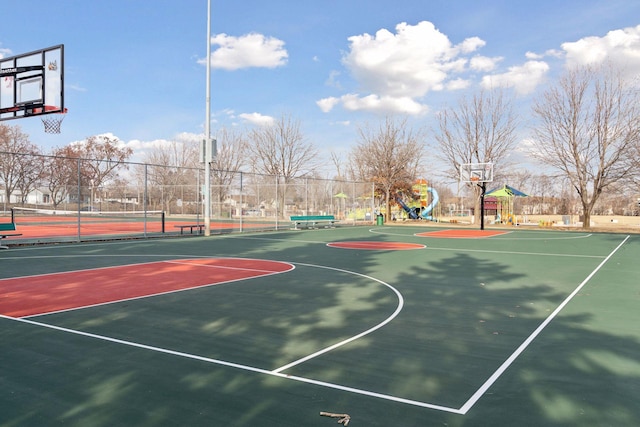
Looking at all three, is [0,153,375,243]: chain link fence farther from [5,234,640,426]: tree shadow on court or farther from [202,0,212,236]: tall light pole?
[5,234,640,426]: tree shadow on court

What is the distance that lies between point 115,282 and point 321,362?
6462mm

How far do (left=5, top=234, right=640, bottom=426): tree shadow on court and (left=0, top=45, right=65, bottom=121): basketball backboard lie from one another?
11.2m

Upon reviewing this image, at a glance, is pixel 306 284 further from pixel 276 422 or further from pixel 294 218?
pixel 294 218

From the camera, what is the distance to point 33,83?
1614cm

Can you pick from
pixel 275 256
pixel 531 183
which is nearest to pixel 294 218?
pixel 275 256

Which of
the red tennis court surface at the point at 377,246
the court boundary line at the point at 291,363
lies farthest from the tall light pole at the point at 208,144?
the court boundary line at the point at 291,363

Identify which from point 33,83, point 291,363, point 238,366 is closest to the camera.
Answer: point 238,366

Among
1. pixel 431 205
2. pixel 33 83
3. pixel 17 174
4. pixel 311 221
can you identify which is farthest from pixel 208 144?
pixel 431 205

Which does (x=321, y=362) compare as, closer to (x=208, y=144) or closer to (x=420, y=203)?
(x=208, y=144)

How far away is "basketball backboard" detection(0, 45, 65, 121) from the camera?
15.8m

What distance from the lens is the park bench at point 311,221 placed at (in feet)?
92.9

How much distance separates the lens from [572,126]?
31.3 metres

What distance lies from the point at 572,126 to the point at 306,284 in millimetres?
28633

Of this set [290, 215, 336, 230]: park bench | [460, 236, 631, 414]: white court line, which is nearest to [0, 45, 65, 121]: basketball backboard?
[290, 215, 336, 230]: park bench
